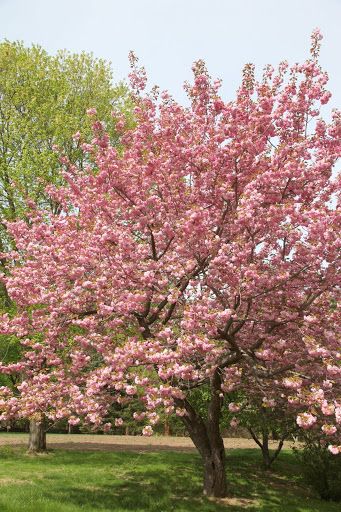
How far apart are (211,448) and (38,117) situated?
1803 centimetres

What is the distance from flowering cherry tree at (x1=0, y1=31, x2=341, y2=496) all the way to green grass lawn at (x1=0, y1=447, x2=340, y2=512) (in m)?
1.39

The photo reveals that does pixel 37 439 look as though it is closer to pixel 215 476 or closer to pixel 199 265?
pixel 215 476

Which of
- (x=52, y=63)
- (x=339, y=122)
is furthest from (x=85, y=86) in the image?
(x=339, y=122)

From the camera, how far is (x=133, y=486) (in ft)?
47.0

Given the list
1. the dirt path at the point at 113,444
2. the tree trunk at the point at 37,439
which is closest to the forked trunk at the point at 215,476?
the tree trunk at the point at 37,439

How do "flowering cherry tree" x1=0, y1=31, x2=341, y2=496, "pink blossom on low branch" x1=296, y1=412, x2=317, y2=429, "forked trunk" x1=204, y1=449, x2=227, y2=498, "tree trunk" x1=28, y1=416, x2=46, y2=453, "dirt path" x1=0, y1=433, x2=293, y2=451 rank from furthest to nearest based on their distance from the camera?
1. "dirt path" x1=0, y1=433, x2=293, y2=451
2. "tree trunk" x1=28, y1=416, x2=46, y2=453
3. "forked trunk" x1=204, y1=449, x2=227, y2=498
4. "flowering cherry tree" x1=0, y1=31, x2=341, y2=496
5. "pink blossom on low branch" x1=296, y1=412, x2=317, y2=429

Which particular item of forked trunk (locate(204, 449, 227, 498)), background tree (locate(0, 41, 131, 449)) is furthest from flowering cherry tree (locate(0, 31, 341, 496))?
background tree (locate(0, 41, 131, 449))

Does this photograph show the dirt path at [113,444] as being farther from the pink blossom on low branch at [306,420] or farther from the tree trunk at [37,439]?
the pink blossom on low branch at [306,420]

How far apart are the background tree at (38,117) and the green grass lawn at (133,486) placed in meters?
5.36

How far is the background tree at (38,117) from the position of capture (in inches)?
894

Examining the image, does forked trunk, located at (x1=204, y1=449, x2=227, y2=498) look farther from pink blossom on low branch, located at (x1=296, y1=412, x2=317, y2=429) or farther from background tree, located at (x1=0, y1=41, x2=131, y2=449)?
background tree, located at (x1=0, y1=41, x2=131, y2=449)

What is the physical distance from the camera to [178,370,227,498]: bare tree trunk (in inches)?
516

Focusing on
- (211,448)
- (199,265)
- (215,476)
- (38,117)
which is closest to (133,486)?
(215,476)

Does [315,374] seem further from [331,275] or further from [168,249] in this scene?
[168,249]
